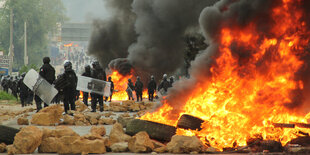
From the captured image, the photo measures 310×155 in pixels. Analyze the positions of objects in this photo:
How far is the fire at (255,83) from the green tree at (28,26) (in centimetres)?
6011

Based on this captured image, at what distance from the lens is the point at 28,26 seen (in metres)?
69.9

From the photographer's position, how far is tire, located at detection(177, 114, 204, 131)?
9.37 meters

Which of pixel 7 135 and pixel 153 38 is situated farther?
pixel 153 38

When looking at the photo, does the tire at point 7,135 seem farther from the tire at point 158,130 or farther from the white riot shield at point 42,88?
the white riot shield at point 42,88

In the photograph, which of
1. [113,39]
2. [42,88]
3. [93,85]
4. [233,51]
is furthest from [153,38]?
[233,51]

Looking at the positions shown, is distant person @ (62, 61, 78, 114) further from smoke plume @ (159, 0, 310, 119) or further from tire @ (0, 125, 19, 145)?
tire @ (0, 125, 19, 145)

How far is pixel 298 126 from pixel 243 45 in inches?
70.0

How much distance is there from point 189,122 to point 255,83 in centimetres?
142

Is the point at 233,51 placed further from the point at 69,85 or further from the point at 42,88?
the point at 42,88

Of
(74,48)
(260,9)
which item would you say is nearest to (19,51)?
(74,48)

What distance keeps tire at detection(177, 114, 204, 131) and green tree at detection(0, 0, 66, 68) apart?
6023 cm

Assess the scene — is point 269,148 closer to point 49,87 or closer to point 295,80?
point 295,80

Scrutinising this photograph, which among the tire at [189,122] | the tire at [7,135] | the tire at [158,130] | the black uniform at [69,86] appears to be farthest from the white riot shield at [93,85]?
the tire at [7,135]

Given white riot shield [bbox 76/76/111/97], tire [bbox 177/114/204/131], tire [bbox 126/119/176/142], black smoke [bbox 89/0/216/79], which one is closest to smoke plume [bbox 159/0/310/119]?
tire [bbox 177/114/204/131]
